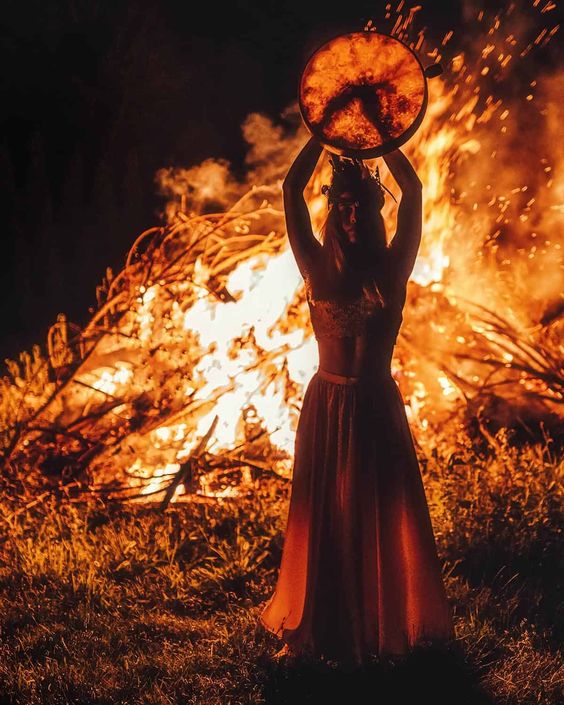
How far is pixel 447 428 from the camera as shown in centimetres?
614

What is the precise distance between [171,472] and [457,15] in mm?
4857

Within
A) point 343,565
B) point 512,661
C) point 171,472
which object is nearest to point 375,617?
point 343,565

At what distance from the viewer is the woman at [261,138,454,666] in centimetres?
328

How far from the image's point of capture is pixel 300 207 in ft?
11.2

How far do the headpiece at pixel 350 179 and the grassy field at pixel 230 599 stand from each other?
80.9 inches

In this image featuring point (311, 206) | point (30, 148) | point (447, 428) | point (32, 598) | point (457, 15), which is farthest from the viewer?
point (30, 148)

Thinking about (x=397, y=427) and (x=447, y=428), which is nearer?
(x=397, y=427)

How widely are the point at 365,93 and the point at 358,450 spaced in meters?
1.48

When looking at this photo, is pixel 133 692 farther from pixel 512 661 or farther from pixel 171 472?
pixel 171 472

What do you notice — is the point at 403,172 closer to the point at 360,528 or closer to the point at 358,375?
the point at 358,375

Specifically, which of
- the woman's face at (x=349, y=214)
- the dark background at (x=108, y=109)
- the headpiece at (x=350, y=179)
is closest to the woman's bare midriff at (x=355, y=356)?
the woman's face at (x=349, y=214)

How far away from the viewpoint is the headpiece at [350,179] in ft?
10.6

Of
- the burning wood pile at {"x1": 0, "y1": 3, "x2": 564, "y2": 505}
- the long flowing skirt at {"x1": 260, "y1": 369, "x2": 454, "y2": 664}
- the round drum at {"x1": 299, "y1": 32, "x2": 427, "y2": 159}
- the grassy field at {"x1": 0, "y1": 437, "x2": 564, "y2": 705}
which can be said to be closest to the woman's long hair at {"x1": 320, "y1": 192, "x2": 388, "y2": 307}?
the round drum at {"x1": 299, "y1": 32, "x2": 427, "y2": 159}

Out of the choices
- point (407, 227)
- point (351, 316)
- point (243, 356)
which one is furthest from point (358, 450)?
point (243, 356)
